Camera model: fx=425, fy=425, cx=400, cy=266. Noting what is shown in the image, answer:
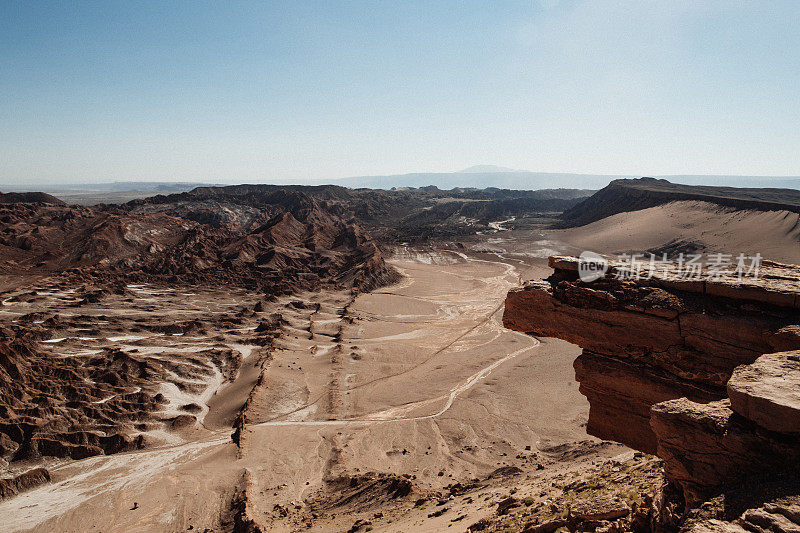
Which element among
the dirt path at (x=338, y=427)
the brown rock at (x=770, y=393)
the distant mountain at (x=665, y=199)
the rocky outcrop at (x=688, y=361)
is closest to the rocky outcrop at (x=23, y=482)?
the dirt path at (x=338, y=427)

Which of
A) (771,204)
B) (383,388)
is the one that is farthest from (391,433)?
(771,204)

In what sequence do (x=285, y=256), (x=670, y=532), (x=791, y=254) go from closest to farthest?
(x=670, y=532) < (x=791, y=254) < (x=285, y=256)

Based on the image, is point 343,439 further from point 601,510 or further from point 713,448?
point 713,448

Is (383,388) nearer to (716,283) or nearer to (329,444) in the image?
(329,444)

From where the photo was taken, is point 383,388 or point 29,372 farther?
point 383,388

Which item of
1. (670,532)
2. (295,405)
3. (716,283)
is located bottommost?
(295,405)

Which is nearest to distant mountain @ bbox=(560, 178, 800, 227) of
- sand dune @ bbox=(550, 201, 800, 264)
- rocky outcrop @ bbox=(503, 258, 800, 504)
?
sand dune @ bbox=(550, 201, 800, 264)

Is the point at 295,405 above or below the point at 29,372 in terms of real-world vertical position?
below

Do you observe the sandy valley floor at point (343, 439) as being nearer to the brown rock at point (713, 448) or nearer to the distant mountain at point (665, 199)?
the brown rock at point (713, 448)
